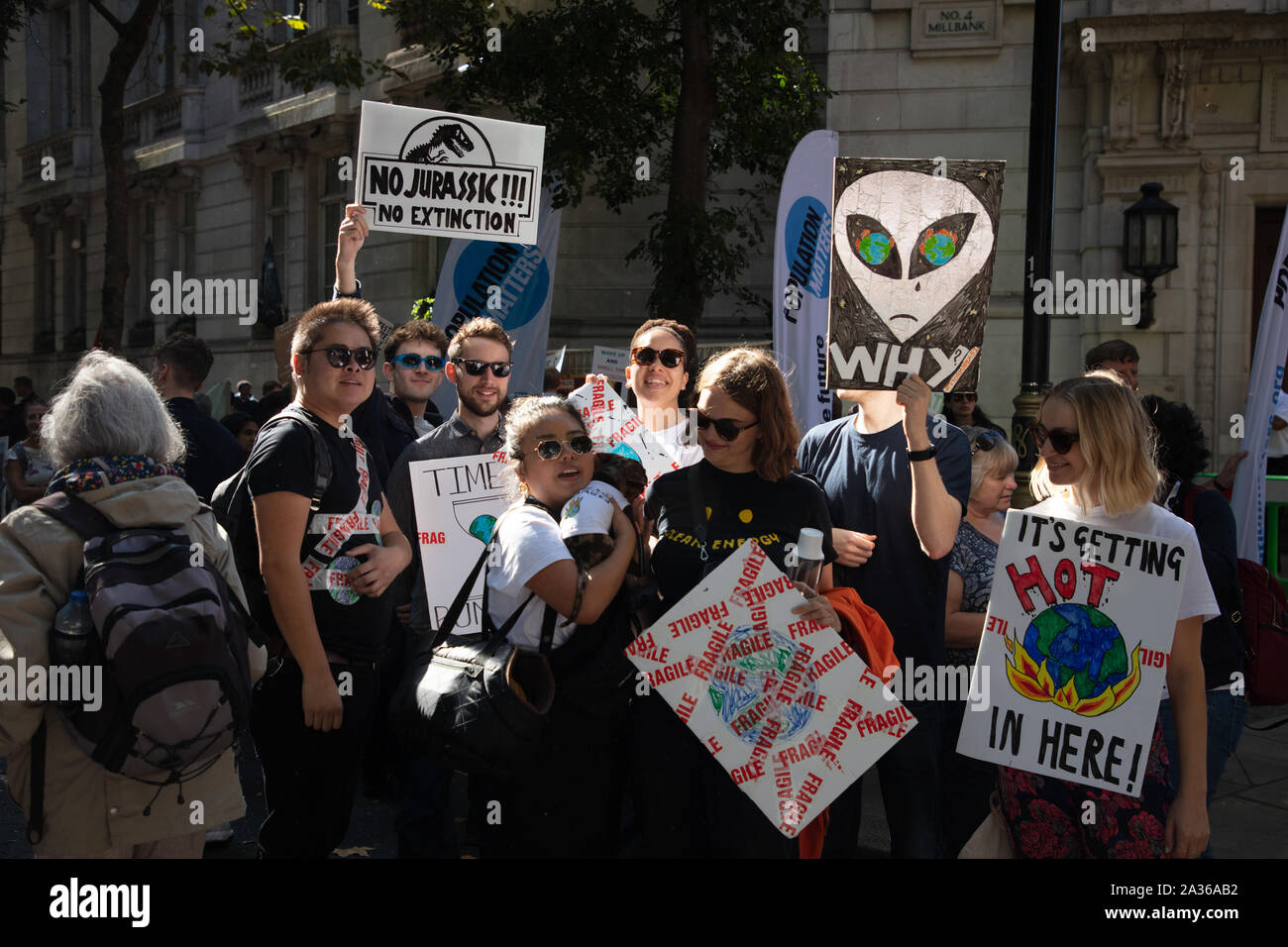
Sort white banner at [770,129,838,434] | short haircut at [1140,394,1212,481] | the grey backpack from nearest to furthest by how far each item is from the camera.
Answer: the grey backpack, short haircut at [1140,394,1212,481], white banner at [770,129,838,434]

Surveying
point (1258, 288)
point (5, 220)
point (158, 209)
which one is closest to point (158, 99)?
point (158, 209)

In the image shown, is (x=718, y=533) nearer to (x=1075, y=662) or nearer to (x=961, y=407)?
(x=1075, y=662)

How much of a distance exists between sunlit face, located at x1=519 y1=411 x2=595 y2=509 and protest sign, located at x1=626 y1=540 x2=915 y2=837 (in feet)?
1.51

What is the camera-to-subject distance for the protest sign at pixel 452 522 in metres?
4.35

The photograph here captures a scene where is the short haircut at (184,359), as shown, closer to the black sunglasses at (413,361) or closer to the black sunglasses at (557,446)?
the black sunglasses at (413,361)

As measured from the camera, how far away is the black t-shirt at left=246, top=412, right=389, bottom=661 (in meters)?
3.42

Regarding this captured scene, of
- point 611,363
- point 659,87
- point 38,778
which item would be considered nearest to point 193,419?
point 38,778

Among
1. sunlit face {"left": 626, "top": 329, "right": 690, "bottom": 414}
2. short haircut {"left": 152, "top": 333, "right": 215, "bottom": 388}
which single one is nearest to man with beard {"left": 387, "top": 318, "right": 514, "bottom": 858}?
sunlit face {"left": 626, "top": 329, "right": 690, "bottom": 414}

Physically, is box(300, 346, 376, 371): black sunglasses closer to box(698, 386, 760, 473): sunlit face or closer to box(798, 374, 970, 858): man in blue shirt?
box(698, 386, 760, 473): sunlit face

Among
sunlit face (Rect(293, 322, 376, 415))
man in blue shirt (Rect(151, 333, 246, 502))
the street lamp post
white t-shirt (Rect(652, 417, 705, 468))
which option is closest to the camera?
sunlit face (Rect(293, 322, 376, 415))

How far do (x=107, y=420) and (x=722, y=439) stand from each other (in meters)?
1.60

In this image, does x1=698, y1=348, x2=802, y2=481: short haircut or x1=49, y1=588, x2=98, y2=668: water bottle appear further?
x1=698, y1=348, x2=802, y2=481: short haircut

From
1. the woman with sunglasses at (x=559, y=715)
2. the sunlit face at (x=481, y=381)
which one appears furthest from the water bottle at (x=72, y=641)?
the sunlit face at (x=481, y=381)

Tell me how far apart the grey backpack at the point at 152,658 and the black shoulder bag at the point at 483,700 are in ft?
1.49
